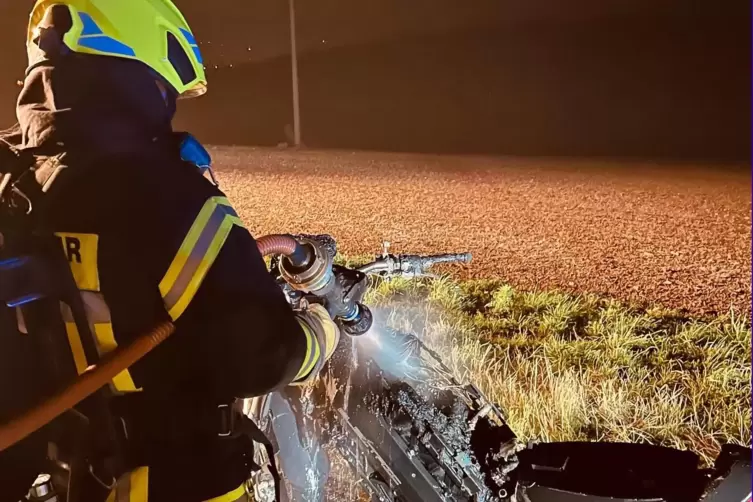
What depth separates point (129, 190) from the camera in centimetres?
99

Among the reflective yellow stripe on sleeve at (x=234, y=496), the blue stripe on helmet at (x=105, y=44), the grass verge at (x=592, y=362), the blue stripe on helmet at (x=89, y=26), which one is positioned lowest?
the grass verge at (x=592, y=362)

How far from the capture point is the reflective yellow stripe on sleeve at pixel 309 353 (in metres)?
1.20

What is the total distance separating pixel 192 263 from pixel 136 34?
0.43m

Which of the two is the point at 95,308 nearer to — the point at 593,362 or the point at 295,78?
the point at 593,362

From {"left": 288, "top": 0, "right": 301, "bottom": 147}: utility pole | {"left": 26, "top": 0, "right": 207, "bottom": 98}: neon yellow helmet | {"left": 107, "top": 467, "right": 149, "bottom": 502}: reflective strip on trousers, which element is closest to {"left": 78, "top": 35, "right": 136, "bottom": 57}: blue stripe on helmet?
{"left": 26, "top": 0, "right": 207, "bottom": 98}: neon yellow helmet

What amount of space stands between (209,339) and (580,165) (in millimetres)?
4939

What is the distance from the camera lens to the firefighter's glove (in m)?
1.21

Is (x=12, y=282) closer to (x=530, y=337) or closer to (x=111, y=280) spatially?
(x=111, y=280)

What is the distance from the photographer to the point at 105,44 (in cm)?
105

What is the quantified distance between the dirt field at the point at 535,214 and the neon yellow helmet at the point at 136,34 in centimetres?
270

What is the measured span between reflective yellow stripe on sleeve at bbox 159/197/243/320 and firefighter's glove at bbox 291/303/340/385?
0.26 m

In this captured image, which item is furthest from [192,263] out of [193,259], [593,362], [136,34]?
[593,362]

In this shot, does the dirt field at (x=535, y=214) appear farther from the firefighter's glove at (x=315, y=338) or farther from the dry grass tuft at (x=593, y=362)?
the firefighter's glove at (x=315, y=338)

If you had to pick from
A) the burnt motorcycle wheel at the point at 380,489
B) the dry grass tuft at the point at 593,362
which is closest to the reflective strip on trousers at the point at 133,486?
the burnt motorcycle wheel at the point at 380,489
